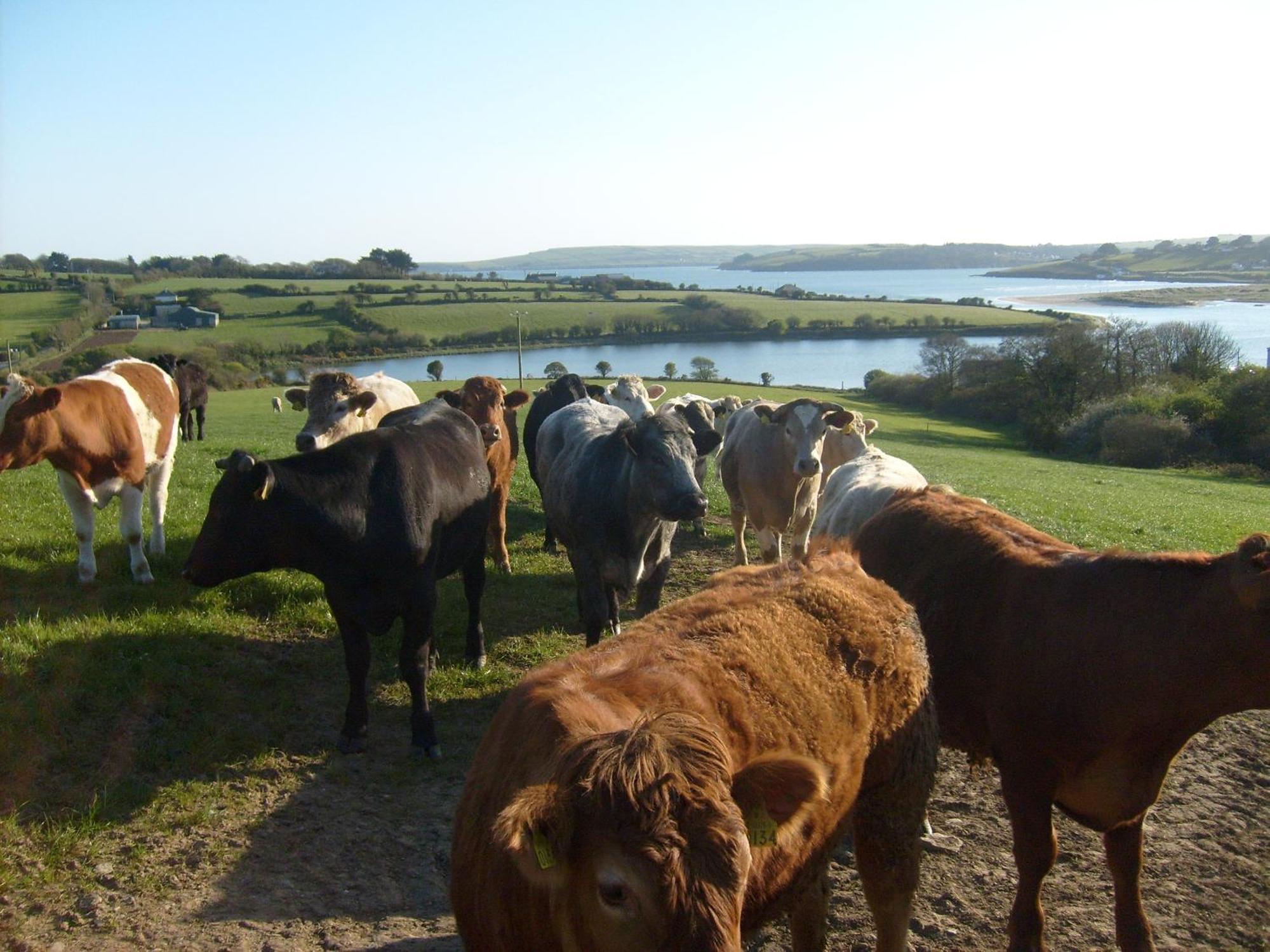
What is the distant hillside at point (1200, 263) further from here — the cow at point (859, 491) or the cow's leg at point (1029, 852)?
the cow's leg at point (1029, 852)

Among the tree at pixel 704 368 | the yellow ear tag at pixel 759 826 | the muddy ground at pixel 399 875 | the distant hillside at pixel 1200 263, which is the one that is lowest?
the tree at pixel 704 368

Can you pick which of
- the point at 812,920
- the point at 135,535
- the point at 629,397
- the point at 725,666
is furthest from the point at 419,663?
the point at 629,397

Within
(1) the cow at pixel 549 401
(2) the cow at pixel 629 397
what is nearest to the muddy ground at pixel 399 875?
(1) the cow at pixel 549 401

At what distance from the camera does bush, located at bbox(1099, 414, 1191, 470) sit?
46844mm

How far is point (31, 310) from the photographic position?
55469mm

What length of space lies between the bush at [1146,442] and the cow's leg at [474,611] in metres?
46.9

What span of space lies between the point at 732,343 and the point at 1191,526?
86670mm

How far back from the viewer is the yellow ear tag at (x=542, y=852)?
2168 millimetres

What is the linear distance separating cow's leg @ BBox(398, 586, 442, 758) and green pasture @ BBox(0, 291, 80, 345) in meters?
47.7

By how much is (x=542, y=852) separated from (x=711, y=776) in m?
0.48

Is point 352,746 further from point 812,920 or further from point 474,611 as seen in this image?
point 812,920

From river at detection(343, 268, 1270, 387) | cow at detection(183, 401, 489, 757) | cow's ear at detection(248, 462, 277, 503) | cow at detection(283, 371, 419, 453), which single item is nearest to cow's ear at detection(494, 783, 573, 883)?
cow at detection(183, 401, 489, 757)

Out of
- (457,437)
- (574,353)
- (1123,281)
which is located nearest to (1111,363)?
(574,353)

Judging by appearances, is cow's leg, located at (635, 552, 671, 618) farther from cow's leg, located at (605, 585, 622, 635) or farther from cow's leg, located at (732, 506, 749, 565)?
cow's leg, located at (732, 506, 749, 565)
